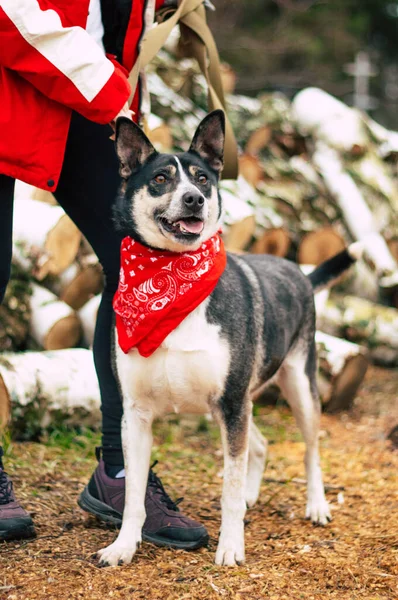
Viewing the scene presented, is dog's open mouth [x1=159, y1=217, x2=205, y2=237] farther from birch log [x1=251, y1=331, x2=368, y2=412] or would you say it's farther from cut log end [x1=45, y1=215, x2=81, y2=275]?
birch log [x1=251, y1=331, x2=368, y2=412]

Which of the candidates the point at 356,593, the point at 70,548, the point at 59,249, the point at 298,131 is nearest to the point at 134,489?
the point at 70,548

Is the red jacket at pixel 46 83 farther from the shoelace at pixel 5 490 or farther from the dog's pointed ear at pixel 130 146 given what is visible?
the shoelace at pixel 5 490

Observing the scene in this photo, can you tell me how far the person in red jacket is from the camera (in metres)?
2.66

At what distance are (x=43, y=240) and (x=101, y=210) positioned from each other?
6.17 feet

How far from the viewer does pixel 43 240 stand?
4852 millimetres

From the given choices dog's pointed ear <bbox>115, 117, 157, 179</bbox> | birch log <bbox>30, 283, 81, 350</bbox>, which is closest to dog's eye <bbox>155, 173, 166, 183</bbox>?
dog's pointed ear <bbox>115, 117, 157, 179</bbox>

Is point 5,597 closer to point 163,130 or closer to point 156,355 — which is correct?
point 156,355

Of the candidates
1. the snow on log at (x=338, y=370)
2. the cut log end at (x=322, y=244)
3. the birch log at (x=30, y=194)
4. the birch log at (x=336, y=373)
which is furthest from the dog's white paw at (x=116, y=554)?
the cut log end at (x=322, y=244)

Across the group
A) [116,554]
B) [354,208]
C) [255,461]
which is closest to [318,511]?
[255,461]

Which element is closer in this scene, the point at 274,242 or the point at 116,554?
the point at 116,554

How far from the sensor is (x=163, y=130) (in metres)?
6.13

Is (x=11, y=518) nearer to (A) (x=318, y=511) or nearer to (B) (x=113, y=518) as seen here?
(B) (x=113, y=518)

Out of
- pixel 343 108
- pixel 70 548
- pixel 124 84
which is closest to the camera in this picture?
pixel 124 84

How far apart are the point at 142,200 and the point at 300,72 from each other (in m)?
16.5
